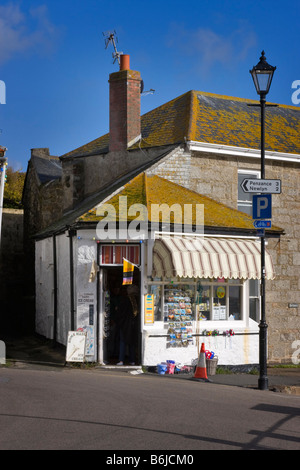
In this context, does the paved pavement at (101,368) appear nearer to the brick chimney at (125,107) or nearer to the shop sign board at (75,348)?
the shop sign board at (75,348)

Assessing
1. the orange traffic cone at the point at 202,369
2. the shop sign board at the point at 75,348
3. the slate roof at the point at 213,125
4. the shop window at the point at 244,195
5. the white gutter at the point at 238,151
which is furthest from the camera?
the slate roof at the point at 213,125

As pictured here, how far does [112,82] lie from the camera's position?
21484 millimetres

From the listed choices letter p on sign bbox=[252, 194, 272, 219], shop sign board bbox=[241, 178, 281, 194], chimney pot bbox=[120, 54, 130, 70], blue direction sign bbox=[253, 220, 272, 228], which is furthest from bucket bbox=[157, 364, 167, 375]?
chimney pot bbox=[120, 54, 130, 70]

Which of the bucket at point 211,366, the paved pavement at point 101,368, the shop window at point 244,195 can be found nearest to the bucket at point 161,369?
the paved pavement at point 101,368

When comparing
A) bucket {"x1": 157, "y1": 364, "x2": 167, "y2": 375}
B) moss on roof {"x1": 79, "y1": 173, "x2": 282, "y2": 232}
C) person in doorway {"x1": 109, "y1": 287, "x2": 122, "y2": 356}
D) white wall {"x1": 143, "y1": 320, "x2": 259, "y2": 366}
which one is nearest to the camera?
bucket {"x1": 157, "y1": 364, "x2": 167, "y2": 375}

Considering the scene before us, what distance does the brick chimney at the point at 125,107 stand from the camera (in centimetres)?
2111

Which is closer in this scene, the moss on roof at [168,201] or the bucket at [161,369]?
the bucket at [161,369]

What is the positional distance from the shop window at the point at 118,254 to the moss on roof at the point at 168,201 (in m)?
0.77

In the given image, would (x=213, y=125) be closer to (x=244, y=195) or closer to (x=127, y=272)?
(x=244, y=195)

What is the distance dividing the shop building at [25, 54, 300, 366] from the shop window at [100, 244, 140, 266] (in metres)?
0.03

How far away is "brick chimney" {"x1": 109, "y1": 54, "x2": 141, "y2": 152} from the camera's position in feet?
69.3

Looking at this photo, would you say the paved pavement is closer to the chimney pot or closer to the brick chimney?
the brick chimney

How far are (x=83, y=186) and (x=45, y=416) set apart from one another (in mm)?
15789

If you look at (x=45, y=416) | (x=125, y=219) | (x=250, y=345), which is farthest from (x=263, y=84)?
(x=45, y=416)
